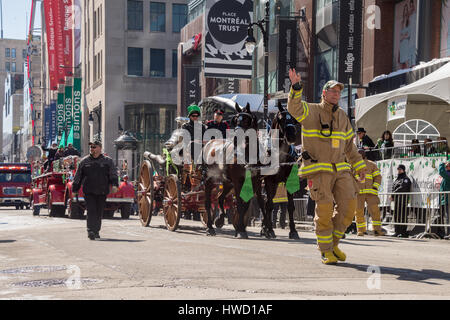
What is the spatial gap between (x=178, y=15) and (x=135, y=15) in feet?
12.9

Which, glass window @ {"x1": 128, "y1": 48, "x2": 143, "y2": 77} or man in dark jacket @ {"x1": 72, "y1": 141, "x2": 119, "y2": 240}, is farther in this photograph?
glass window @ {"x1": 128, "y1": 48, "x2": 143, "y2": 77}

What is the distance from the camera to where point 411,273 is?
26.2 feet

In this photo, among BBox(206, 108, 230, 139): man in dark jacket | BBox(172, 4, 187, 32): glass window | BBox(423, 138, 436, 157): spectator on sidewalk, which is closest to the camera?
BBox(206, 108, 230, 139): man in dark jacket

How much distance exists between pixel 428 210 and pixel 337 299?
1072 cm

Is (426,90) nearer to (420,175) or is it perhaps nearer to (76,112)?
(420,175)

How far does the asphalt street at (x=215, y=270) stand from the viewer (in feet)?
20.7

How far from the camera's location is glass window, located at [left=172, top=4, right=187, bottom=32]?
215 feet

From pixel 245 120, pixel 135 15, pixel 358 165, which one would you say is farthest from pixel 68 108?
pixel 358 165

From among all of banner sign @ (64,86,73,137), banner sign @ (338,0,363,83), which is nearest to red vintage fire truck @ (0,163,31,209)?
banner sign @ (338,0,363,83)

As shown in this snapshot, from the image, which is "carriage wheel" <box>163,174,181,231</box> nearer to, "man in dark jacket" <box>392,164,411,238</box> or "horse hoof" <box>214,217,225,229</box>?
"horse hoof" <box>214,217,225,229</box>

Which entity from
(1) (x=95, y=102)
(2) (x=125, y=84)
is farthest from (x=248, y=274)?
(1) (x=95, y=102)

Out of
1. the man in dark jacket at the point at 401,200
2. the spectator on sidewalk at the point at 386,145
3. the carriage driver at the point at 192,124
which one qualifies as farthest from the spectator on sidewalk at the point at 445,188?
the carriage driver at the point at 192,124

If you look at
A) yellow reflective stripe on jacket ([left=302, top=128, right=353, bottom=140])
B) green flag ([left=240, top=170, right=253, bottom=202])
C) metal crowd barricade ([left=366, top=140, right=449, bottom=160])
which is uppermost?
yellow reflective stripe on jacket ([left=302, top=128, right=353, bottom=140])

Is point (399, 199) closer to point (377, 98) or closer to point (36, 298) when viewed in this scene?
point (377, 98)
